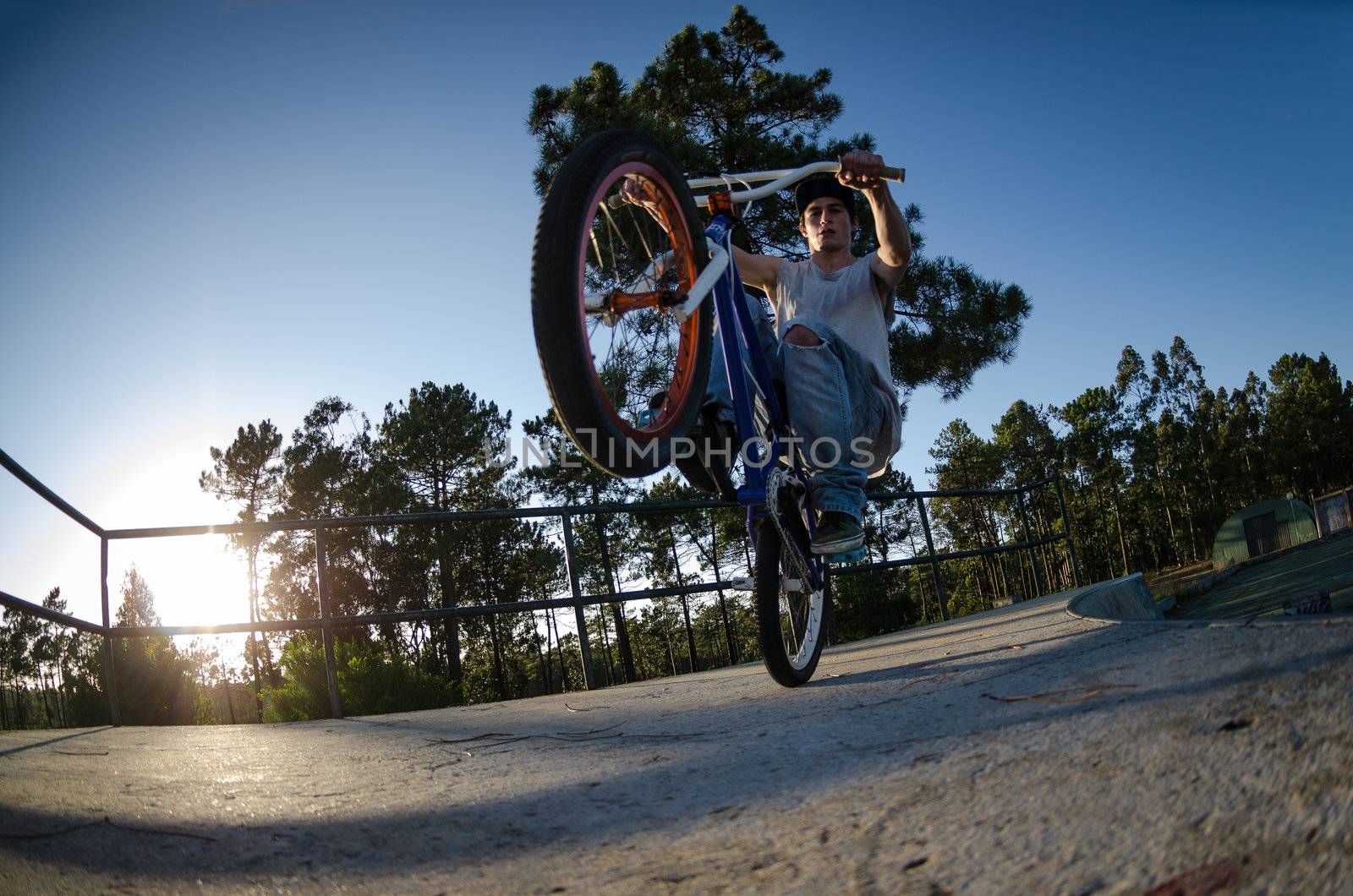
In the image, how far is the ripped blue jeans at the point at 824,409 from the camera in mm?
2588

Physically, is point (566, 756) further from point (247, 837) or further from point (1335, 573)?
point (1335, 573)

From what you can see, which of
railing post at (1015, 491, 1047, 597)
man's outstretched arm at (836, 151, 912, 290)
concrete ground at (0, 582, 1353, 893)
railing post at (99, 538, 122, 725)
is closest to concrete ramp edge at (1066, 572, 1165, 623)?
man's outstretched arm at (836, 151, 912, 290)

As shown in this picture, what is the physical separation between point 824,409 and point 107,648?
157 inches

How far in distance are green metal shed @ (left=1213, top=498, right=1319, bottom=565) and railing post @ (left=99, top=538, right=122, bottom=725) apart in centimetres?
3196

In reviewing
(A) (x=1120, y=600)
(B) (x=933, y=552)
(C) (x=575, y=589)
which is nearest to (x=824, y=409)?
(A) (x=1120, y=600)

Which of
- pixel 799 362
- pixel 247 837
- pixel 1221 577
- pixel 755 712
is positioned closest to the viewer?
pixel 247 837

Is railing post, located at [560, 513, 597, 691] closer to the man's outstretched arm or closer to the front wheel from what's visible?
the front wheel

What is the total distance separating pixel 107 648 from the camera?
13.2ft

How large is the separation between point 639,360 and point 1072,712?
2.45 meters

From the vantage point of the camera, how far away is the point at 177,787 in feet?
5.10

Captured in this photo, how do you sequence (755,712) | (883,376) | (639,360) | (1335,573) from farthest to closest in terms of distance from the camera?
1. (1335,573)
2. (639,360)
3. (883,376)
4. (755,712)

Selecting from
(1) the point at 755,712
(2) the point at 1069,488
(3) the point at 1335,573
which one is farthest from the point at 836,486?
(2) the point at 1069,488

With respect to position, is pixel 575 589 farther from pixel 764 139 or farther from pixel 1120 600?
pixel 764 139

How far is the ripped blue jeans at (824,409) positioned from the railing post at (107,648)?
3673mm
